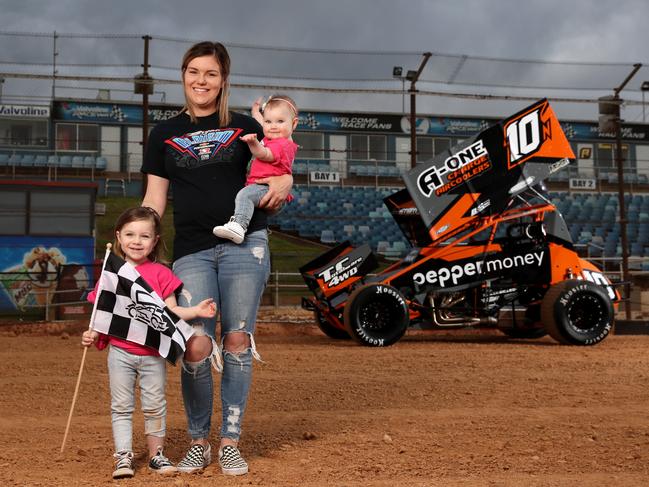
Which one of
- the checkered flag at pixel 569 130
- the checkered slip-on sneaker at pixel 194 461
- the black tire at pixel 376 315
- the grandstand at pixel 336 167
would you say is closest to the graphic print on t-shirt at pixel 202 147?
the checkered slip-on sneaker at pixel 194 461

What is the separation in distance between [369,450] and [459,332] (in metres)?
10.9

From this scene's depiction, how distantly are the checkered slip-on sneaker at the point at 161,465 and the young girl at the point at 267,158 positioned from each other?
1170mm

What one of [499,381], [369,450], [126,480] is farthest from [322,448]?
[499,381]

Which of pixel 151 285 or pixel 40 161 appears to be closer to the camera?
pixel 151 285

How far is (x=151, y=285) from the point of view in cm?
438

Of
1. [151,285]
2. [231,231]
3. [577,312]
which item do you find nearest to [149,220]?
[151,285]

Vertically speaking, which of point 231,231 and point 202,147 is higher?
point 202,147

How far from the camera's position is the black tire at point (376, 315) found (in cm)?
1191

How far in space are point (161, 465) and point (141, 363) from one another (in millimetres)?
529

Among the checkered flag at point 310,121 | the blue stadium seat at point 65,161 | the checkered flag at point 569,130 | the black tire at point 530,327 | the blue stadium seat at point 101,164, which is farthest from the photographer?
the checkered flag at point 569,130

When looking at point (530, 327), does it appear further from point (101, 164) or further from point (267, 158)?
point (101, 164)

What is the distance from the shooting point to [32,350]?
38.9ft

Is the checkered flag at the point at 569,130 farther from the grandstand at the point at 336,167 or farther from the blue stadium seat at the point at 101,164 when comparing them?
the blue stadium seat at the point at 101,164

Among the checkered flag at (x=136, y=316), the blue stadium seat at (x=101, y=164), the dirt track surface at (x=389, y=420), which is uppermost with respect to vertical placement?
the blue stadium seat at (x=101, y=164)
